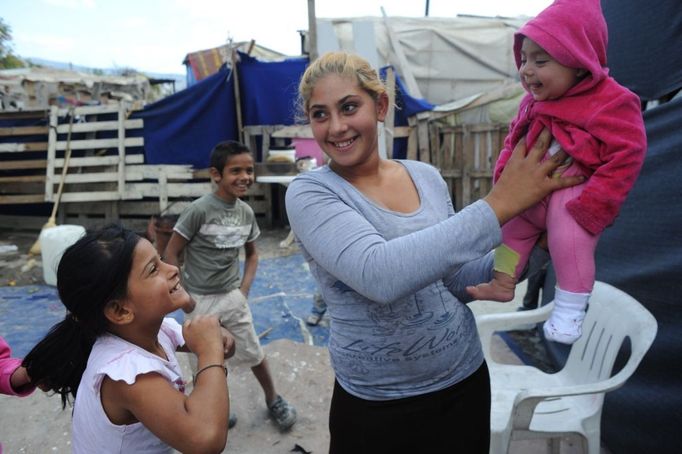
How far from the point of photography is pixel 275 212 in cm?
871

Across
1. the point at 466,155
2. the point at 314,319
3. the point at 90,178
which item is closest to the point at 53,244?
the point at 90,178

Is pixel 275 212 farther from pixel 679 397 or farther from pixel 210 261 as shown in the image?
pixel 679 397

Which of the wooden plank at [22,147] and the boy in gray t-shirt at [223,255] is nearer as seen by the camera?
the boy in gray t-shirt at [223,255]

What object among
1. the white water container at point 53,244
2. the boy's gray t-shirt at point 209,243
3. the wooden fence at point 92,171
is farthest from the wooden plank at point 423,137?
the boy's gray t-shirt at point 209,243

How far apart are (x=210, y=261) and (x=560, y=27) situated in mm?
2439

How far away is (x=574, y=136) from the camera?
1.12 m

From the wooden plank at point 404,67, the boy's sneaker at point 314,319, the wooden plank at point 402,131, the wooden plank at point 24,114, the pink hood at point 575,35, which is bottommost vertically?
the boy's sneaker at point 314,319

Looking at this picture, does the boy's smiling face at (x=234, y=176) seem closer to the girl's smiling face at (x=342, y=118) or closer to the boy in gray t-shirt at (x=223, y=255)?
the boy in gray t-shirt at (x=223, y=255)

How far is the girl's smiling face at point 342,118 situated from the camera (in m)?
1.30

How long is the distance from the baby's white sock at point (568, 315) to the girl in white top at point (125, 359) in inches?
38.7

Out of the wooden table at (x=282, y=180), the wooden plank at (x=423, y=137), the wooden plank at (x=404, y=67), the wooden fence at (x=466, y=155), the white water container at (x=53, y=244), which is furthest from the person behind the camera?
the wooden plank at (x=404, y=67)

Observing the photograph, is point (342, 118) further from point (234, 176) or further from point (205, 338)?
point (234, 176)

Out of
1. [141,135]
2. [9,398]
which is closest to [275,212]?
[141,135]

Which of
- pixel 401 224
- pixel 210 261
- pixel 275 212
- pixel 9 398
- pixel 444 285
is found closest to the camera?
pixel 401 224
